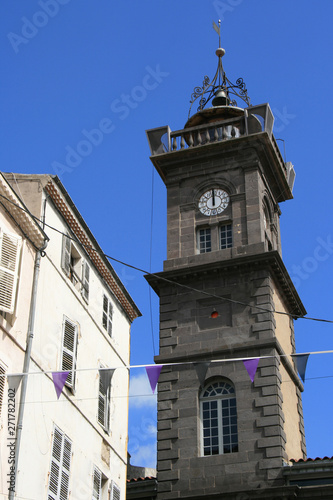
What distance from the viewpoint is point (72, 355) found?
22.2m

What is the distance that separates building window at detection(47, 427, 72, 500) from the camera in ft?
64.6

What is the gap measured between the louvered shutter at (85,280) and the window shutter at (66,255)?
39.2 inches

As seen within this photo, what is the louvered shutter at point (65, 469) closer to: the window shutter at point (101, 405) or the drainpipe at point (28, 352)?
the drainpipe at point (28, 352)

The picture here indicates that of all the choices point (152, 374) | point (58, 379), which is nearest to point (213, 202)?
point (152, 374)

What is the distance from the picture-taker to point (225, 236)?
36000 millimetres

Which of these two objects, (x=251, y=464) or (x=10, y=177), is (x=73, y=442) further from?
(x=251, y=464)

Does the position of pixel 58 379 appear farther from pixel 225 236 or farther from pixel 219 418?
pixel 225 236

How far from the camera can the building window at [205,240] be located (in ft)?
118

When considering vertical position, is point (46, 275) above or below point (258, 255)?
below

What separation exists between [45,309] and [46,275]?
94 centimetres

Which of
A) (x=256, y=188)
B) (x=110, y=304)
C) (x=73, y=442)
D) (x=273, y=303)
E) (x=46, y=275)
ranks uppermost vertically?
(x=256, y=188)

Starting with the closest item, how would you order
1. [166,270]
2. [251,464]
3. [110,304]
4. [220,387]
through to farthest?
[110,304]
[251,464]
[220,387]
[166,270]

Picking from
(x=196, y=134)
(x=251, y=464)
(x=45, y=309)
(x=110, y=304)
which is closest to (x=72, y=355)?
(x=45, y=309)

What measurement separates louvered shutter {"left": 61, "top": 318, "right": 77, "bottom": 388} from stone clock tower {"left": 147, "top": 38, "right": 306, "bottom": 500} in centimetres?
683
